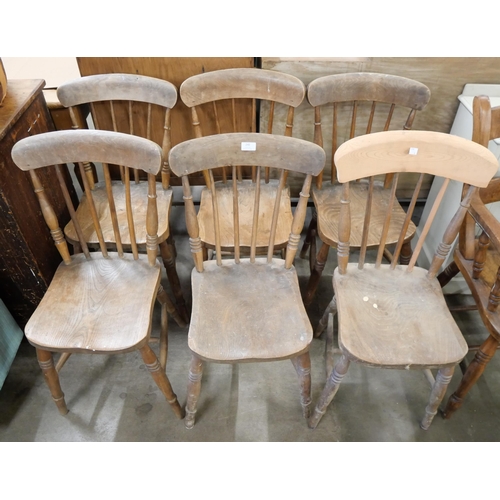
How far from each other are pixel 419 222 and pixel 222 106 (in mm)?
1269

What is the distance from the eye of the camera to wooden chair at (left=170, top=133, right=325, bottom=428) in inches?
46.6

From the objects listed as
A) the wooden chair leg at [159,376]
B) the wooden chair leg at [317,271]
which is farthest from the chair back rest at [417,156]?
the wooden chair leg at [159,376]

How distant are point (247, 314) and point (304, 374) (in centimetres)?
28

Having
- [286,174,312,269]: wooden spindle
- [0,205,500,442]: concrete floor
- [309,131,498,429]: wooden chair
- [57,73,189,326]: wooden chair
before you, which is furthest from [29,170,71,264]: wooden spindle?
[309,131,498,429]: wooden chair

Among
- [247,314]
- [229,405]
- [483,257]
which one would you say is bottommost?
[229,405]

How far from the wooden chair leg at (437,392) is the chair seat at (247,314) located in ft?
1.46

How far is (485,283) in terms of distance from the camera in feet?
4.47

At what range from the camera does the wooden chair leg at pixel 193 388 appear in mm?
1292

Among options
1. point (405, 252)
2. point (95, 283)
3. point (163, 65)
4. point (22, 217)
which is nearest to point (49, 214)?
point (22, 217)

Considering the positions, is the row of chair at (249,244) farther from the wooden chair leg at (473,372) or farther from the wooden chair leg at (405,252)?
the wooden chair leg at (473,372)

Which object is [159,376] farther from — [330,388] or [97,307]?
[330,388]

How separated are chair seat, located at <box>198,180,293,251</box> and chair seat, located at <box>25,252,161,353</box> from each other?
269mm

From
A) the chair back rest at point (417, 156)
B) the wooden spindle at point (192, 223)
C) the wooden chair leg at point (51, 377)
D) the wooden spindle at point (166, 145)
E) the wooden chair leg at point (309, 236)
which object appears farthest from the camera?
the wooden chair leg at point (309, 236)

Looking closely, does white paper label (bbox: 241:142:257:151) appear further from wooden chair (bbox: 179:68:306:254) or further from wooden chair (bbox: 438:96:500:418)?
wooden chair (bbox: 438:96:500:418)
